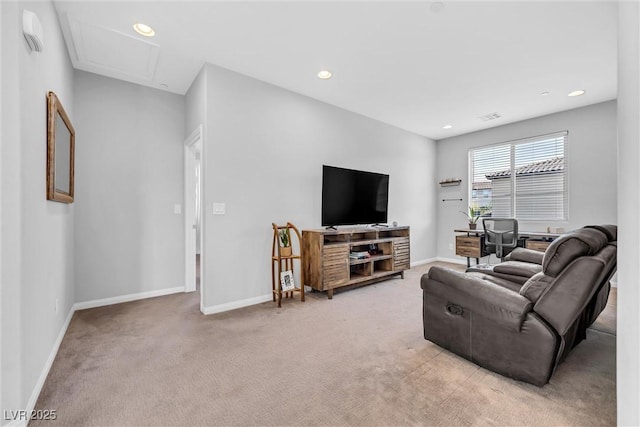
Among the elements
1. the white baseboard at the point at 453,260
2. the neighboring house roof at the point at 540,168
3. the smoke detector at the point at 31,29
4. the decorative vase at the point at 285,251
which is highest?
the smoke detector at the point at 31,29

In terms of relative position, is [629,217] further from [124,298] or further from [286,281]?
[124,298]

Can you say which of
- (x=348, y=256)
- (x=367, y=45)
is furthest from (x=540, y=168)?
(x=367, y=45)

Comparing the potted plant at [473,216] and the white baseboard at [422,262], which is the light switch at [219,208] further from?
the potted plant at [473,216]

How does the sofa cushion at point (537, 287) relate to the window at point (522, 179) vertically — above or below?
below

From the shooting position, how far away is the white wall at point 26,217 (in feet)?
4.41

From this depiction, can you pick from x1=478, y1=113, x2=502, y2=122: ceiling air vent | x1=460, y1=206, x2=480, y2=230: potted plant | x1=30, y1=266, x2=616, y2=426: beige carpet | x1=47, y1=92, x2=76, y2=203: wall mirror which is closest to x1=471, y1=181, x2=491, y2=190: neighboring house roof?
x1=460, y1=206, x2=480, y2=230: potted plant

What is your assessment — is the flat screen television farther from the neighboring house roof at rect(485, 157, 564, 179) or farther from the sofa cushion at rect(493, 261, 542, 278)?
the neighboring house roof at rect(485, 157, 564, 179)

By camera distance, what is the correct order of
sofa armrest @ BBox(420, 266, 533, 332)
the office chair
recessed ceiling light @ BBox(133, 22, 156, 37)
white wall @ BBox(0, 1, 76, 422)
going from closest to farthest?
white wall @ BBox(0, 1, 76, 422) < sofa armrest @ BBox(420, 266, 533, 332) < recessed ceiling light @ BBox(133, 22, 156, 37) < the office chair

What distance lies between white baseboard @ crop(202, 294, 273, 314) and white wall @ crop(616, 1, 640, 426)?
297 centimetres

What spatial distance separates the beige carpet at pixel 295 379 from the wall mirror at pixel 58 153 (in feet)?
4.10

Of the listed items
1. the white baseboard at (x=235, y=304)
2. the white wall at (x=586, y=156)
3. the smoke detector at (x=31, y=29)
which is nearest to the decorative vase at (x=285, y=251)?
the white baseboard at (x=235, y=304)

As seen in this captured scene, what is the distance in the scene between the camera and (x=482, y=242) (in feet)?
15.8

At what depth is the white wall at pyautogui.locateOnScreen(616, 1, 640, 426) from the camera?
37.9 inches

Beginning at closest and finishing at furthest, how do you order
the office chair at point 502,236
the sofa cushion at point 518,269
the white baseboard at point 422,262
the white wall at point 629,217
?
1. the white wall at point 629,217
2. the sofa cushion at point 518,269
3. the office chair at point 502,236
4. the white baseboard at point 422,262
